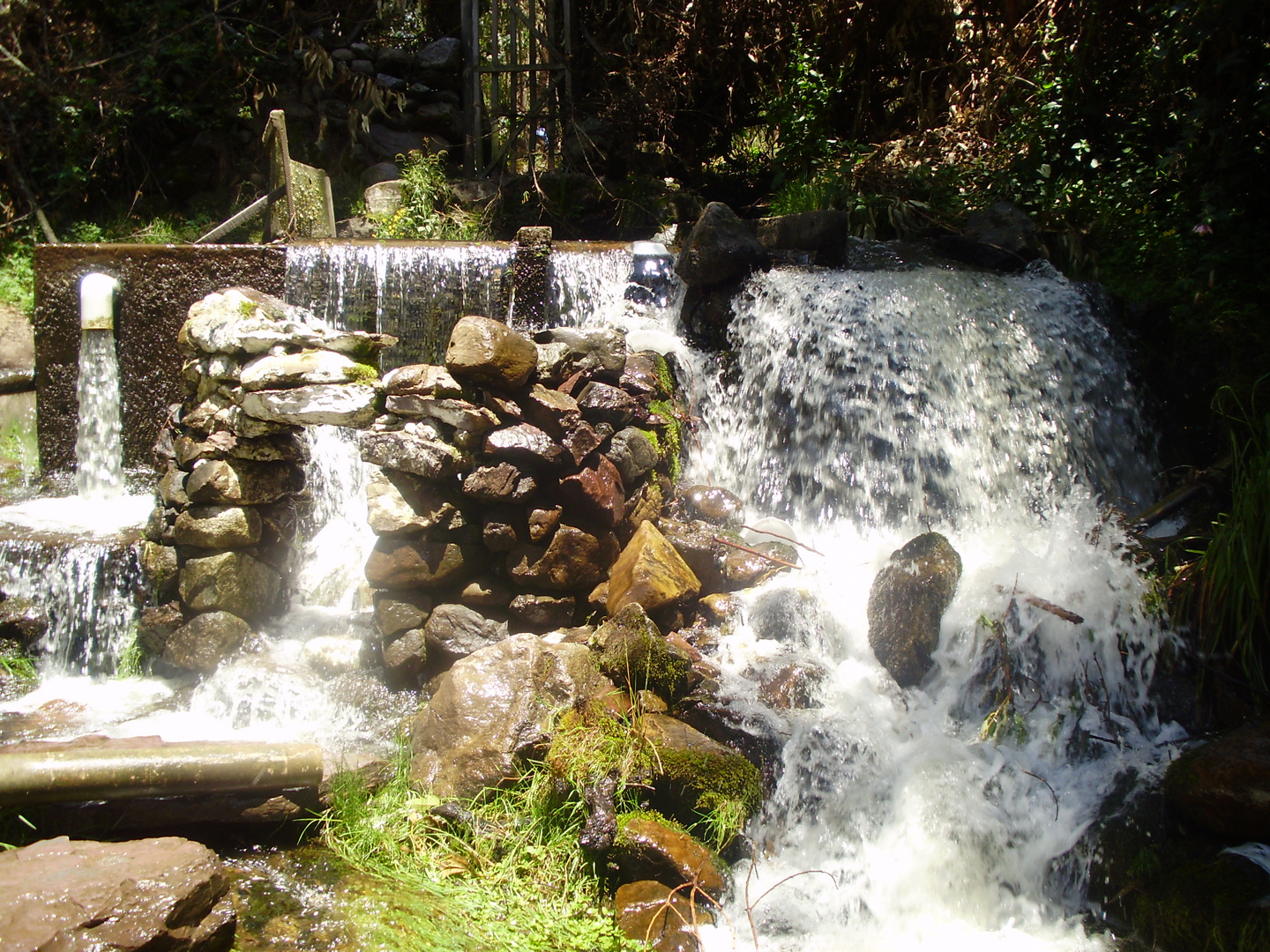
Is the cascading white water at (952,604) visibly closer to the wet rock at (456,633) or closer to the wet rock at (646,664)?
the wet rock at (646,664)

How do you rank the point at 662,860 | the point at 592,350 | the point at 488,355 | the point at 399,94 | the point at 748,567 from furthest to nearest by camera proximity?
1. the point at 399,94
2. the point at 592,350
3. the point at 748,567
4. the point at 488,355
5. the point at 662,860

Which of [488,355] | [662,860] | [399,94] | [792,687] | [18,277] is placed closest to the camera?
[662,860]

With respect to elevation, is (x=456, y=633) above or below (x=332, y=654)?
above

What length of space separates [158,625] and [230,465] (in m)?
0.94

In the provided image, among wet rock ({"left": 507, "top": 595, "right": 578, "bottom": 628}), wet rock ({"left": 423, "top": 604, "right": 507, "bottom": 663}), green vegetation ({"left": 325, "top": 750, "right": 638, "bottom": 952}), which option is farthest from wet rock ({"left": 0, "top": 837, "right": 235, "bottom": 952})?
wet rock ({"left": 507, "top": 595, "right": 578, "bottom": 628})

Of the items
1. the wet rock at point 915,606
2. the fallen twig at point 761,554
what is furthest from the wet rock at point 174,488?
the wet rock at point 915,606

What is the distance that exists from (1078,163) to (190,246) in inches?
278

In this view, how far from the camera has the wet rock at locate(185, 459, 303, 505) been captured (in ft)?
13.4

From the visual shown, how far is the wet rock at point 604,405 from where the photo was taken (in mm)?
4523

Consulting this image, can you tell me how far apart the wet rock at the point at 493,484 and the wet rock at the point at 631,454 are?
0.66 m

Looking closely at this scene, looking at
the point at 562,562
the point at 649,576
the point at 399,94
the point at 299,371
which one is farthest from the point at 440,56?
the point at 649,576

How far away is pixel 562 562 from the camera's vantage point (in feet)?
13.6

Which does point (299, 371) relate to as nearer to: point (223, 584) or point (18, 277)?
point (223, 584)

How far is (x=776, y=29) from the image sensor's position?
29.7 feet
